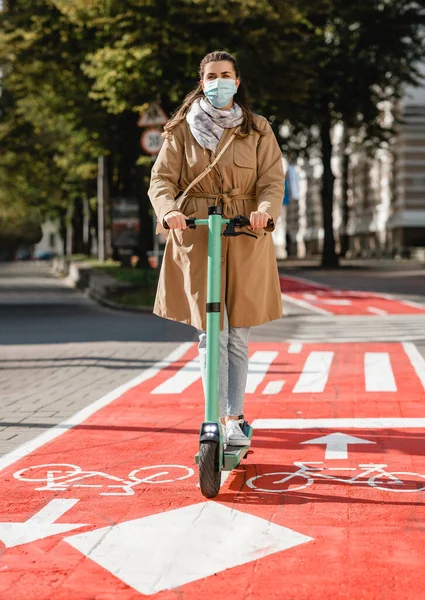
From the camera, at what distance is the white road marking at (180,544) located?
4.08 m

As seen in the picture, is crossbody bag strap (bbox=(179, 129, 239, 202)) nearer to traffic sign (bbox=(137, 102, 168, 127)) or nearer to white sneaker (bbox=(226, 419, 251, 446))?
white sneaker (bbox=(226, 419, 251, 446))

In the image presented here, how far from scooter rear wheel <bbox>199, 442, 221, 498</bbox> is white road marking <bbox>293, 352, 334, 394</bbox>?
426cm

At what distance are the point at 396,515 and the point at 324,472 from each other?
3.35ft

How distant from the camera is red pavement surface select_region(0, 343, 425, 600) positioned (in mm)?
3949

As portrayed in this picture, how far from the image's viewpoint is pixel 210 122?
5738mm

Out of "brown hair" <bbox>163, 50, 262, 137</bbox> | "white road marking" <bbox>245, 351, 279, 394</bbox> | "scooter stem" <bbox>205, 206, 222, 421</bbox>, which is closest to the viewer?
"scooter stem" <bbox>205, 206, 222, 421</bbox>

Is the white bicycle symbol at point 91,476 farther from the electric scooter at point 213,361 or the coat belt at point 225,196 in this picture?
the coat belt at point 225,196

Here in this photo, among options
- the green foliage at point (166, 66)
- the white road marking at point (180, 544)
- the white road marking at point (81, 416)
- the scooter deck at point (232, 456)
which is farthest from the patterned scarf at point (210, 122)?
the green foliage at point (166, 66)

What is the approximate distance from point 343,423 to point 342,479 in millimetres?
1988

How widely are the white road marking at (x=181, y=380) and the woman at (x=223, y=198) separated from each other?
3.89m

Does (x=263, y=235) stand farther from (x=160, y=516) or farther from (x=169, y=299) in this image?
(x=160, y=516)

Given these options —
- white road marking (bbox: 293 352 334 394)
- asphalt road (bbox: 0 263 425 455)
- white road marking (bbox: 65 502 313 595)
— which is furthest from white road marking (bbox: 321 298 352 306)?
white road marking (bbox: 65 502 313 595)

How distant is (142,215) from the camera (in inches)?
1398

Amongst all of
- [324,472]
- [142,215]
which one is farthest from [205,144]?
[142,215]
